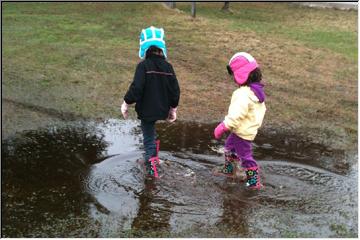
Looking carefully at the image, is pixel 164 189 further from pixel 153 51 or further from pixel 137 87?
pixel 153 51

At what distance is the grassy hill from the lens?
7.10 m

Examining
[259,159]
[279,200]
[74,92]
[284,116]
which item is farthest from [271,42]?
[279,200]

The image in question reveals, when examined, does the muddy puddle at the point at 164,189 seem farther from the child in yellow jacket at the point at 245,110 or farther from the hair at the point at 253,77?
the hair at the point at 253,77

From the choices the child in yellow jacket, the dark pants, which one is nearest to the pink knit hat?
the child in yellow jacket

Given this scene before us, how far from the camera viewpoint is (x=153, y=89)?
486cm

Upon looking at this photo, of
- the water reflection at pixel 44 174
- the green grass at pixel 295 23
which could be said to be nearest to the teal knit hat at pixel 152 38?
the water reflection at pixel 44 174

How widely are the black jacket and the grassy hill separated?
1859mm

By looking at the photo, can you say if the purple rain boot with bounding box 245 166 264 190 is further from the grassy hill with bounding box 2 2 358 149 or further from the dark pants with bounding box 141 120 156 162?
the grassy hill with bounding box 2 2 358 149

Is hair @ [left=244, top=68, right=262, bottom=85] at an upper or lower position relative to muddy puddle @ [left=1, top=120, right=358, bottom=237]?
upper

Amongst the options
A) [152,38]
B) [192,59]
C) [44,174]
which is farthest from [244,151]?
[192,59]

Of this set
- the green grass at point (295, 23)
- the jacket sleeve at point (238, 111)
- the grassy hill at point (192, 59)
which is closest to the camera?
the jacket sleeve at point (238, 111)

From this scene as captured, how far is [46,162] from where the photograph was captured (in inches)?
205

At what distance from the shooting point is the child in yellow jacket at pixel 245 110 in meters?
4.71

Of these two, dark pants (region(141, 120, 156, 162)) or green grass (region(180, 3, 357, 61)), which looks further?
green grass (region(180, 3, 357, 61))
